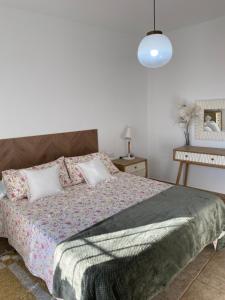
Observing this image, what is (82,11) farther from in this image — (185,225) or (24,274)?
(24,274)

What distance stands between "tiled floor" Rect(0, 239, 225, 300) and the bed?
0.25 meters

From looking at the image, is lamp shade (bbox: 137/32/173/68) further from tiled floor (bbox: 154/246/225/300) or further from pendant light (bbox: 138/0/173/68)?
tiled floor (bbox: 154/246/225/300)

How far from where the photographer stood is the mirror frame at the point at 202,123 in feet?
12.0

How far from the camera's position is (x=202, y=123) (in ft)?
12.7

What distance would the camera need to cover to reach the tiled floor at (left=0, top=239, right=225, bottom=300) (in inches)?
75.8

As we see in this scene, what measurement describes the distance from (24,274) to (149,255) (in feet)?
4.09

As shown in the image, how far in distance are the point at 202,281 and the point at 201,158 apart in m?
1.78

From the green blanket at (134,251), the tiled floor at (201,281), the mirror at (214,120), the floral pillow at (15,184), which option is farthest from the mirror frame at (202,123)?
the floral pillow at (15,184)

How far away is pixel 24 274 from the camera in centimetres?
221

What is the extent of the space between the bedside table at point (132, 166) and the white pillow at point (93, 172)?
54 cm

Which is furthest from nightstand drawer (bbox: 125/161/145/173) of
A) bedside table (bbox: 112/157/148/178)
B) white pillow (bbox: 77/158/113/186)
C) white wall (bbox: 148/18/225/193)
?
white wall (bbox: 148/18/225/193)

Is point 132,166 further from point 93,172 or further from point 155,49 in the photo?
point 155,49

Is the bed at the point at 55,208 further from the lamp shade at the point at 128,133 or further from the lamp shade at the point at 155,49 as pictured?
the lamp shade at the point at 155,49

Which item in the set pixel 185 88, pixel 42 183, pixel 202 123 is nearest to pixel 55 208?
pixel 42 183
